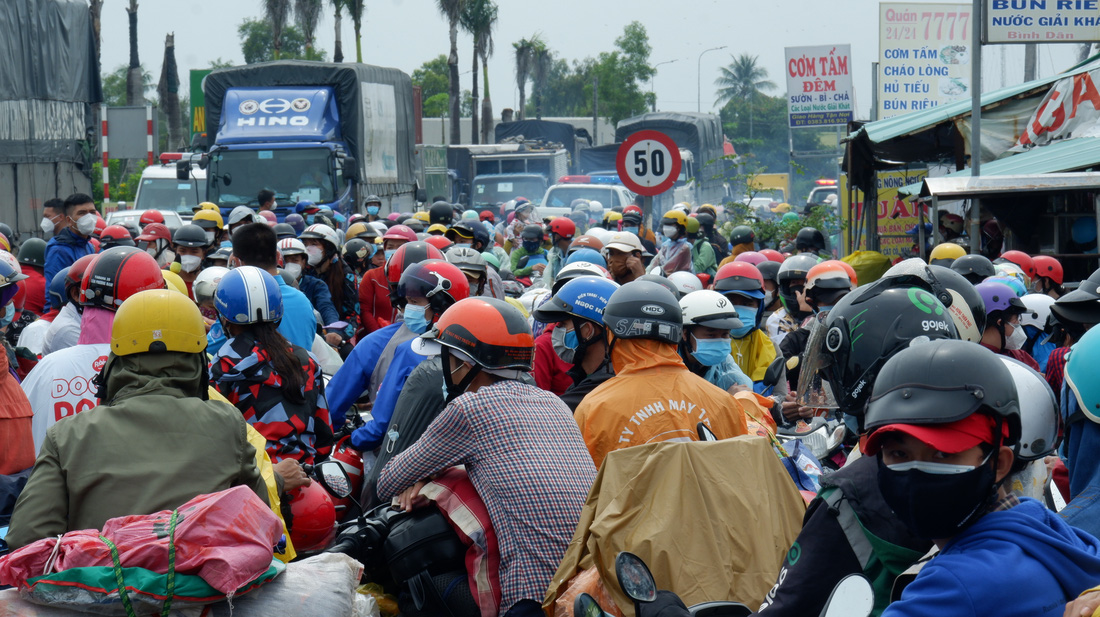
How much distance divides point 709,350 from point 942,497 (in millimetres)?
3820

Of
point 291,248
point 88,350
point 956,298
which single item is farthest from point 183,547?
point 291,248

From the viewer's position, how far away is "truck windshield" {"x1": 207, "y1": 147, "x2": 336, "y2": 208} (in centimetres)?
2056

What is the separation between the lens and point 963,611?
2.09 meters

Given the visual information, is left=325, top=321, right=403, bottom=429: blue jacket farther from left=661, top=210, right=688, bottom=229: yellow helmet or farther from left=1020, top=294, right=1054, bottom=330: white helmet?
left=661, top=210, right=688, bottom=229: yellow helmet

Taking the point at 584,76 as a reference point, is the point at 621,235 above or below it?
below

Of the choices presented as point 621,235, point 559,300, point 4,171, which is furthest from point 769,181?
point 559,300

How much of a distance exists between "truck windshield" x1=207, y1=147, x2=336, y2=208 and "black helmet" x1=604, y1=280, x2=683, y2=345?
53.7 feet

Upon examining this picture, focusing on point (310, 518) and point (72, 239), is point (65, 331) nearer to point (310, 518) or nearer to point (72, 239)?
point (310, 518)

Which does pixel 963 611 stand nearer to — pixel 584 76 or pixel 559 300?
pixel 559 300

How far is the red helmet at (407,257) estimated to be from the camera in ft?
25.0

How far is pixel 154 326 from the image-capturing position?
3791mm

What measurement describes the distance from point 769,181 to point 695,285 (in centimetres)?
5638

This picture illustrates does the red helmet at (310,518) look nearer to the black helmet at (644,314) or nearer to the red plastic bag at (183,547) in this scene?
the red plastic bag at (183,547)

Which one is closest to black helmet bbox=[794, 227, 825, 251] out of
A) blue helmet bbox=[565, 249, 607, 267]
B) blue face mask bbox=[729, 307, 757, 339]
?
blue helmet bbox=[565, 249, 607, 267]
